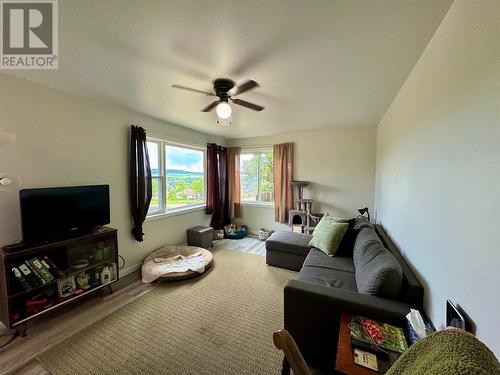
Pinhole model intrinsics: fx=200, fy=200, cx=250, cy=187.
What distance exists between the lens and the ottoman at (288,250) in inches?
117

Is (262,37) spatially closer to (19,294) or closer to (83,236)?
(83,236)

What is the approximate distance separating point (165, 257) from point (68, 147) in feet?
6.54

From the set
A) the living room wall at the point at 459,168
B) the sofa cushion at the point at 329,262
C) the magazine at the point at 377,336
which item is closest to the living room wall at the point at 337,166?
the sofa cushion at the point at 329,262

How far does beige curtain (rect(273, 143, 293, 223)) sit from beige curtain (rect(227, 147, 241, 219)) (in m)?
1.02

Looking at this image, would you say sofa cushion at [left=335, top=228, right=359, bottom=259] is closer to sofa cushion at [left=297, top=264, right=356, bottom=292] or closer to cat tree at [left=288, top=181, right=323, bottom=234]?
sofa cushion at [left=297, top=264, right=356, bottom=292]

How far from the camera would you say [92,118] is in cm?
254

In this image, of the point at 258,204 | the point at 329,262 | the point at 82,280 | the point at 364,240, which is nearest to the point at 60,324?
the point at 82,280

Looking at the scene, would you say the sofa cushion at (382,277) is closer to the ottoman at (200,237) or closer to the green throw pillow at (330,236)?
the green throw pillow at (330,236)

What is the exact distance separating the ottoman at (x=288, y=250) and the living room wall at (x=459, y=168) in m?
1.48

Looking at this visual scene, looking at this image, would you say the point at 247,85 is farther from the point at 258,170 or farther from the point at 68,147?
the point at 258,170

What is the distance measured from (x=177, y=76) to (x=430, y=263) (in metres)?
2.49

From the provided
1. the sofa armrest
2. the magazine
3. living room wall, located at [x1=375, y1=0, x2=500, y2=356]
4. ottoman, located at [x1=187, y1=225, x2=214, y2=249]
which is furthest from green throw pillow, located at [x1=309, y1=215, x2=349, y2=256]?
ottoman, located at [x1=187, y1=225, x2=214, y2=249]

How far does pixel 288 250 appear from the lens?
3057 mm

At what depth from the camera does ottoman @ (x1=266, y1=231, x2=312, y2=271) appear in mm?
2979
